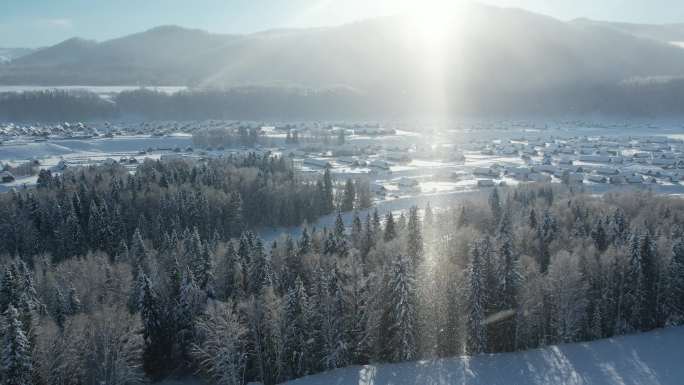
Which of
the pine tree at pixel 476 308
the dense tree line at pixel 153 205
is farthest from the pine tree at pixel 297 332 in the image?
the dense tree line at pixel 153 205

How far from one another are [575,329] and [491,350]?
13.2 ft

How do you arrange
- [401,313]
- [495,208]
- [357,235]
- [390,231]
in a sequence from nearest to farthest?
[401,313], [357,235], [390,231], [495,208]

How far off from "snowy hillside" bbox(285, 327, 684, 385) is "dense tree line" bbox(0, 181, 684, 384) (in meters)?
0.76

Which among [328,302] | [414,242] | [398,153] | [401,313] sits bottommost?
[401,313]

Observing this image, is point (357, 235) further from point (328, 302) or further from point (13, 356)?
point (13, 356)

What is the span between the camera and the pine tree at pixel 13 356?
55.1 feet

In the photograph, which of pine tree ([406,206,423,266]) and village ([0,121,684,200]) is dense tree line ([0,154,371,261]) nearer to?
village ([0,121,684,200])

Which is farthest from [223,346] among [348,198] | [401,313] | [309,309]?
[348,198]

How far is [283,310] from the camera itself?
2075 cm

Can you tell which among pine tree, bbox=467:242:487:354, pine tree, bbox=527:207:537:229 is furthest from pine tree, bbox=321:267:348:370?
pine tree, bbox=527:207:537:229

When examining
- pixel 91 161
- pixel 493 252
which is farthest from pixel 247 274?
pixel 91 161

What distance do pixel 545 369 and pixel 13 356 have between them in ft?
61.8

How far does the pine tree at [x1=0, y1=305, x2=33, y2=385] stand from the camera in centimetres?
1678

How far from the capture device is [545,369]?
818 inches
